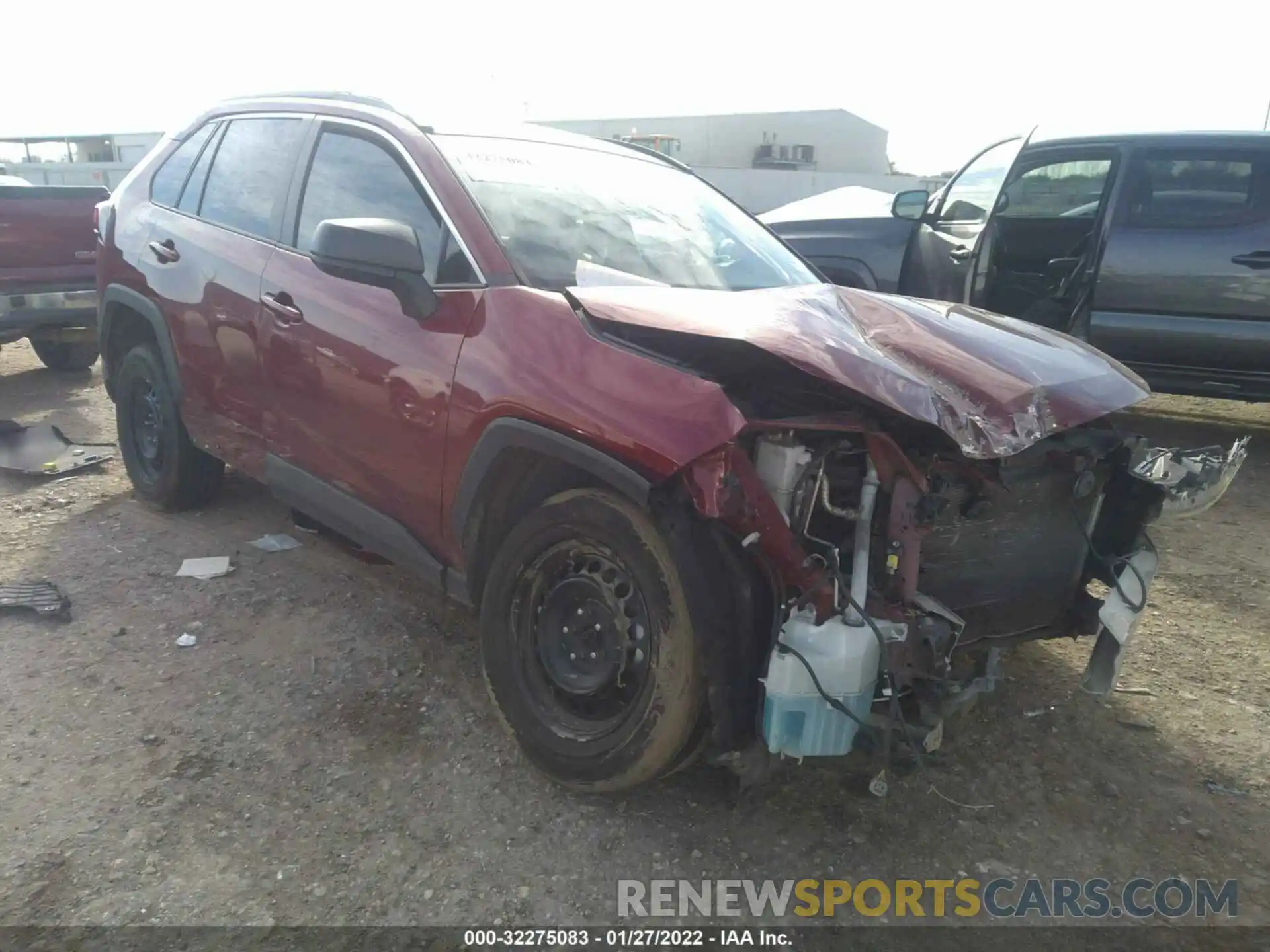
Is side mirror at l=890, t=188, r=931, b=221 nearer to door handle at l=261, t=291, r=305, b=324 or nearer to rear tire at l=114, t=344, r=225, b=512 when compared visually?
door handle at l=261, t=291, r=305, b=324

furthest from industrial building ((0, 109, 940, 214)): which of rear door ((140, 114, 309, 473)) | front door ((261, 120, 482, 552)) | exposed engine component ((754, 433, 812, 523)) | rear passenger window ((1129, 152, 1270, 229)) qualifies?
exposed engine component ((754, 433, 812, 523))

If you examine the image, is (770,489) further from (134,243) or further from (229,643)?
(134,243)

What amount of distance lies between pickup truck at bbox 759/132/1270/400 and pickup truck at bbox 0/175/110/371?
612 centimetres

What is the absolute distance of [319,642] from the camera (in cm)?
350

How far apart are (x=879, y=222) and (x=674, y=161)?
2777mm

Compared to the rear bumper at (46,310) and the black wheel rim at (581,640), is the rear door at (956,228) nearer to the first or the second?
the black wheel rim at (581,640)

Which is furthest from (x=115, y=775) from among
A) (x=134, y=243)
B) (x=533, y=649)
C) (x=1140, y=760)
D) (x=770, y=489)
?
(x=1140, y=760)

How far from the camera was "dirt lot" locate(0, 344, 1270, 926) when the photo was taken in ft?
7.70

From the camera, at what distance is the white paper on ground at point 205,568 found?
403 centimetres

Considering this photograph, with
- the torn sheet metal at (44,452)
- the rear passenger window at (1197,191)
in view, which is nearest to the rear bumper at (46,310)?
the torn sheet metal at (44,452)

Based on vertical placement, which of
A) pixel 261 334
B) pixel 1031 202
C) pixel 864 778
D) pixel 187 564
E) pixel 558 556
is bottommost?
pixel 187 564

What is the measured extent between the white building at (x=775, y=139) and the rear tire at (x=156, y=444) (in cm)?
3230

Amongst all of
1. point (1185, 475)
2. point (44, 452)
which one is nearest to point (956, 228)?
point (1185, 475)

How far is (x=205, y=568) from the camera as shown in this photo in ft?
13.4
